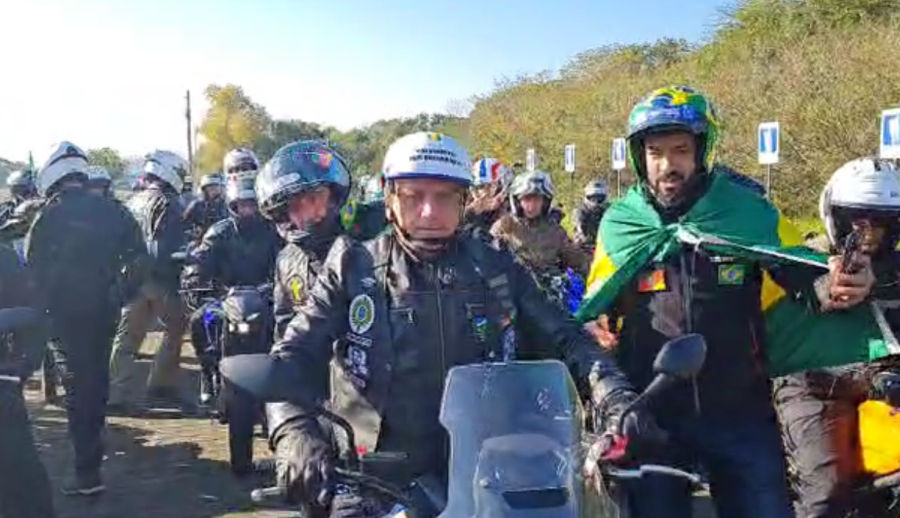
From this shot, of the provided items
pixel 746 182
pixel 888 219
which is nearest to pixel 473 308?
Answer: pixel 746 182

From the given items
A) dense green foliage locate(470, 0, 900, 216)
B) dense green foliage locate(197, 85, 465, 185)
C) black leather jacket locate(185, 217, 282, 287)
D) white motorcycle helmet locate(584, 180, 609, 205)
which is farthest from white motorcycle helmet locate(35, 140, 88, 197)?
dense green foliage locate(197, 85, 465, 185)

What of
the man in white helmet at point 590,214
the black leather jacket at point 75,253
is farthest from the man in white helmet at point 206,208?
the black leather jacket at point 75,253

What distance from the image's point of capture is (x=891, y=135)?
28.7 ft

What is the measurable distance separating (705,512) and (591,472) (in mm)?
4635

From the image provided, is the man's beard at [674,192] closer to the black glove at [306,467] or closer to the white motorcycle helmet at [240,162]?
the black glove at [306,467]

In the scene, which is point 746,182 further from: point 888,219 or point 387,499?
point 387,499

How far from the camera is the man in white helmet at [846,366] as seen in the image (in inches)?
157

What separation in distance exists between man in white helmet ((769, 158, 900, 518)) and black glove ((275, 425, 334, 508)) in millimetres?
2059

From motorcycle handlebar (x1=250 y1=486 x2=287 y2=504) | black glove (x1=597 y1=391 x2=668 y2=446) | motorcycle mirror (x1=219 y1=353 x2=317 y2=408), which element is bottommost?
motorcycle handlebar (x1=250 y1=486 x2=287 y2=504)

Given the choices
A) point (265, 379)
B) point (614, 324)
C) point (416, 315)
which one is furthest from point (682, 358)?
point (614, 324)

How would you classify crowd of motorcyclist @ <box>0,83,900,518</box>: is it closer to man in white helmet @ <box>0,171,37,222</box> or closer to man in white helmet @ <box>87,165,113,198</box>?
Answer: man in white helmet @ <box>87,165,113,198</box>

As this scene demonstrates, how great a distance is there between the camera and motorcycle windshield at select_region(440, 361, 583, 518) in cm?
216

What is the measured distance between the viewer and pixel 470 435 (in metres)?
2.33

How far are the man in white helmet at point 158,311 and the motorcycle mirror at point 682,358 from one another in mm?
8635
